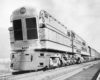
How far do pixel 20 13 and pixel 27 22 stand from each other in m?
0.83

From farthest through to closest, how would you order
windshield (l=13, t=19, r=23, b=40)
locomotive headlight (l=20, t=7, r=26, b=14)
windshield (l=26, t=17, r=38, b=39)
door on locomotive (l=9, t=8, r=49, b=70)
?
1. windshield (l=13, t=19, r=23, b=40)
2. locomotive headlight (l=20, t=7, r=26, b=14)
3. windshield (l=26, t=17, r=38, b=39)
4. door on locomotive (l=9, t=8, r=49, b=70)

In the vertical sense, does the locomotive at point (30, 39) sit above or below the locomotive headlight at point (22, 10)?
below

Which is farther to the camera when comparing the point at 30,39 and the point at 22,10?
the point at 22,10

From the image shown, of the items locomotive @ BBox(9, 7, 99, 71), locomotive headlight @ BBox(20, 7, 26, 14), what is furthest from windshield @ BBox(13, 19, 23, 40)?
locomotive headlight @ BBox(20, 7, 26, 14)

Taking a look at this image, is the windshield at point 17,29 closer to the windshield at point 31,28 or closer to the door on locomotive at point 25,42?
the door on locomotive at point 25,42

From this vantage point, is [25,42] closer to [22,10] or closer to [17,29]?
[17,29]

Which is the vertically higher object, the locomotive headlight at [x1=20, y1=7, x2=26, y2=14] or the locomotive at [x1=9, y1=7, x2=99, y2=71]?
the locomotive headlight at [x1=20, y1=7, x2=26, y2=14]

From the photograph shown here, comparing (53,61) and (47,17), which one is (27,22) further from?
(53,61)

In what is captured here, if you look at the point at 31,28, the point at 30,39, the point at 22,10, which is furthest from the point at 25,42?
the point at 22,10

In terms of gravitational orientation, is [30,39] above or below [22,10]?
below

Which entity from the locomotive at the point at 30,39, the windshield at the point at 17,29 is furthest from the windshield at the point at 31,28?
the windshield at the point at 17,29

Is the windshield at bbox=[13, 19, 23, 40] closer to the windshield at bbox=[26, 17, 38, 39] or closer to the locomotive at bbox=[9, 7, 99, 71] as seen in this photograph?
the locomotive at bbox=[9, 7, 99, 71]

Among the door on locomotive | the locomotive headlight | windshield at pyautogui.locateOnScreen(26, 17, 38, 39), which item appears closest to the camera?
the door on locomotive

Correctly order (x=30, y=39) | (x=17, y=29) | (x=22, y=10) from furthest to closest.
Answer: (x=17, y=29)
(x=22, y=10)
(x=30, y=39)
